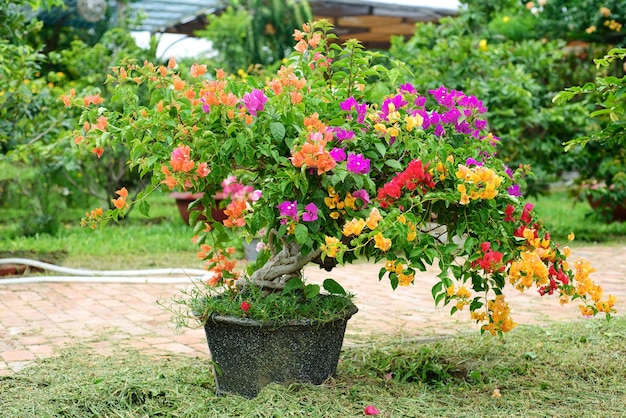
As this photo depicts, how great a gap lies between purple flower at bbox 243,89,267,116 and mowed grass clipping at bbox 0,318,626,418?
3.54 ft

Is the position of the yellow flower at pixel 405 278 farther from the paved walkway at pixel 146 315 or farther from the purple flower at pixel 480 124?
the paved walkway at pixel 146 315

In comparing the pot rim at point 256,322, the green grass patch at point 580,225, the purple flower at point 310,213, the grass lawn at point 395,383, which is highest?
the purple flower at point 310,213

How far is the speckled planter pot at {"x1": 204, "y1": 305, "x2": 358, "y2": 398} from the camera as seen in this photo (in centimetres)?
303

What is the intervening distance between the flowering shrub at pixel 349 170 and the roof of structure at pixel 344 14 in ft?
37.5

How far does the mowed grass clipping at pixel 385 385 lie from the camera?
2928 mm

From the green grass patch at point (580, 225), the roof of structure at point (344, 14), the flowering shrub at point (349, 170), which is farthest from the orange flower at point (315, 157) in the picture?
the roof of structure at point (344, 14)

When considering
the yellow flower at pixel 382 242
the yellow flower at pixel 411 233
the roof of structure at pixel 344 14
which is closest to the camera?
the yellow flower at pixel 382 242

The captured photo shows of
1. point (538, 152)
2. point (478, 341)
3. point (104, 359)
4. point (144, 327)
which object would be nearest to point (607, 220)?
point (538, 152)

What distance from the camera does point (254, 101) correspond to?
283cm

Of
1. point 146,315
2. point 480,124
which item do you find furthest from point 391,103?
point 146,315

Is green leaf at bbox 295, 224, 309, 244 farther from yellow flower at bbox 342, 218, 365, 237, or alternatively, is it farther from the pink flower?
the pink flower

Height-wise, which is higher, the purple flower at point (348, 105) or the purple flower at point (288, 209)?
the purple flower at point (348, 105)

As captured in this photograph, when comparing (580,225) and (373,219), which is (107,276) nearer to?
(373,219)

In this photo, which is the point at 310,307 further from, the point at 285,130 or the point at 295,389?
the point at 285,130
